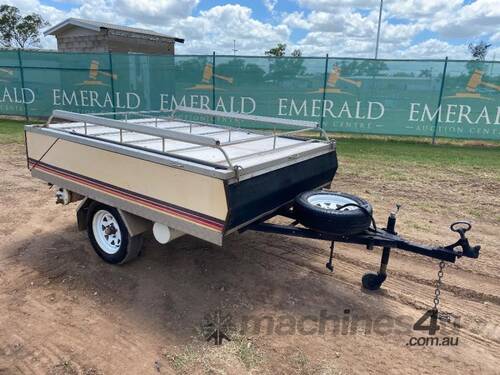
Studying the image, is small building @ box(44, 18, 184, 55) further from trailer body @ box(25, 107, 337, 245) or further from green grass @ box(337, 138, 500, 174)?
trailer body @ box(25, 107, 337, 245)

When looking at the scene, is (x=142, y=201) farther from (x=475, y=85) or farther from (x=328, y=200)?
(x=475, y=85)

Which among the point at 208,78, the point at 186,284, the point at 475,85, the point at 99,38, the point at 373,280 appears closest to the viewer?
the point at 373,280

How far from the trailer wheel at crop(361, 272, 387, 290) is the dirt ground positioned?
2.7 inches

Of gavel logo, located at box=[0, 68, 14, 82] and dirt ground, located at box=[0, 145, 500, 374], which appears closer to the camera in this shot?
dirt ground, located at box=[0, 145, 500, 374]

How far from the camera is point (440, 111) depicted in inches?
463

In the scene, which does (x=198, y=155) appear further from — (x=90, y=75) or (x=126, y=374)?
(x=90, y=75)

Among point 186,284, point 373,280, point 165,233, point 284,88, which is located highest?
point 284,88

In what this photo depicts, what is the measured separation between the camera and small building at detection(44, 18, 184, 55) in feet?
63.9

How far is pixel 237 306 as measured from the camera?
354 centimetres

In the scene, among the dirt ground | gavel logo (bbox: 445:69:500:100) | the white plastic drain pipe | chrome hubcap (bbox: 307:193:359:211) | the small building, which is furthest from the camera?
the small building

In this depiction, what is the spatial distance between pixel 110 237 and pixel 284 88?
30.8 feet

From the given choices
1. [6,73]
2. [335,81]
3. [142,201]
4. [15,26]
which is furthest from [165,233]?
[15,26]

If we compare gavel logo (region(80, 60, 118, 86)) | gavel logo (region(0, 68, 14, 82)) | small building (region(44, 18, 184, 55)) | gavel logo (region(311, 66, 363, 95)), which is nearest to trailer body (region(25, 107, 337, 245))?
gavel logo (region(311, 66, 363, 95))

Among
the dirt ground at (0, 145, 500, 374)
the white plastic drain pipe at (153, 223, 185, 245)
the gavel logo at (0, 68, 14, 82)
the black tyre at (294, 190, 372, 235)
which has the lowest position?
the dirt ground at (0, 145, 500, 374)
